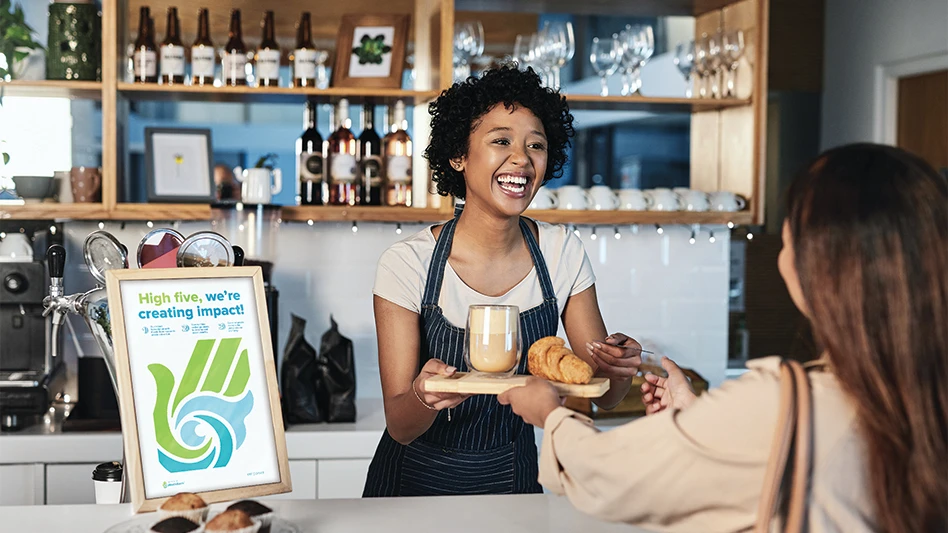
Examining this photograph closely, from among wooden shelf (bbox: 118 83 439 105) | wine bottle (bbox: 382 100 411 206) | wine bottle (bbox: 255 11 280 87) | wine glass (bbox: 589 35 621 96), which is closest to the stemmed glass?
wine glass (bbox: 589 35 621 96)

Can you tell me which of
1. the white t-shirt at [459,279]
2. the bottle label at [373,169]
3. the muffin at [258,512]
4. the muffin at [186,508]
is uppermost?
the bottle label at [373,169]

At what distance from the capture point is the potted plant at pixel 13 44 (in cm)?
292

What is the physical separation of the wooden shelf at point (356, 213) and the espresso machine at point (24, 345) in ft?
2.56

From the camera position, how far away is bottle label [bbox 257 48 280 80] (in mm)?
2988

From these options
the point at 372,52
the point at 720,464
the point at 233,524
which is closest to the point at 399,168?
the point at 372,52

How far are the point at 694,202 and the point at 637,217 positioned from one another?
8.0 inches

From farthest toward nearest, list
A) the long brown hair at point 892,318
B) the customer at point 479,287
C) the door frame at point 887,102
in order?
the door frame at point 887,102
the customer at point 479,287
the long brown hair at point 892,318

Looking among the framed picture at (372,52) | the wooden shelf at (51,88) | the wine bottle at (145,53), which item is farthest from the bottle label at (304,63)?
the wooden shelf at (51,88)

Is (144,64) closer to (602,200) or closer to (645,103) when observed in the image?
(602,200)

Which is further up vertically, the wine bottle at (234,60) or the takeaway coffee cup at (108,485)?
the wine bottle at (234,60)

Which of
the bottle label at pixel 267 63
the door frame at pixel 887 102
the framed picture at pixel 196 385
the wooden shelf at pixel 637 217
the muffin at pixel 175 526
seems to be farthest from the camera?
the door frame at pixel 887 102

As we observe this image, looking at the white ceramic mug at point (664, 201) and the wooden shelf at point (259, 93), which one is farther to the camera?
the white ceramic mug at point (664, 201)

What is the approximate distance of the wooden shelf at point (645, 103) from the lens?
312 centimetres

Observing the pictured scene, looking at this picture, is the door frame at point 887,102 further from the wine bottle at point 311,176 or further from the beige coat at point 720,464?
the beige coat at point 720,464
